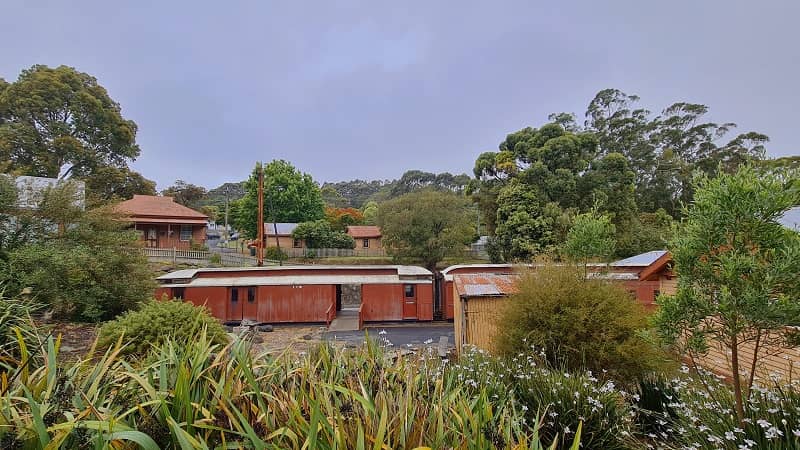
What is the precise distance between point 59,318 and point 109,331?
6012 mm

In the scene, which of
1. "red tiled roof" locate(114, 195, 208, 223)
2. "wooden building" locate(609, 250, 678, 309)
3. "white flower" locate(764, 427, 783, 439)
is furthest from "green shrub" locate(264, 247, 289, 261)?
"white flower" locate(764, 427, 783, 439)

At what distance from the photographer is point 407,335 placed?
13594 millimetres

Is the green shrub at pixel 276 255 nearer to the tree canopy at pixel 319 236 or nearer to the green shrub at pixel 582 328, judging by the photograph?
the tree canopy at pixel 319 236

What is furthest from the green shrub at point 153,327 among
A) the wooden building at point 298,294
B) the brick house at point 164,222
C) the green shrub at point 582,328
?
the brick house at point 164,222

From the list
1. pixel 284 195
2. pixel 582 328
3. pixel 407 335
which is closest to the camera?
pixel 582 328

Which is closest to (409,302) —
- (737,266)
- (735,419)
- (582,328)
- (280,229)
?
(582,328)

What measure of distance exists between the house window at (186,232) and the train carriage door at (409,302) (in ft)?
70.5

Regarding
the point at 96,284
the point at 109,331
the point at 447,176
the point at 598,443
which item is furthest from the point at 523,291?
the point at 447,176

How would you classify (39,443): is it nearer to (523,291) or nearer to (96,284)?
(523,291)

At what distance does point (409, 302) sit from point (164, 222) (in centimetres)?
2181

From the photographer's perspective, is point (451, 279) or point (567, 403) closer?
point (567, 403)

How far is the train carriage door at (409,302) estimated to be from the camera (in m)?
15.8

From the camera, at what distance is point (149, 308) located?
5438mm

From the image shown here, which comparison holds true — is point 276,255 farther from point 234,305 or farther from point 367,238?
point 234,305
